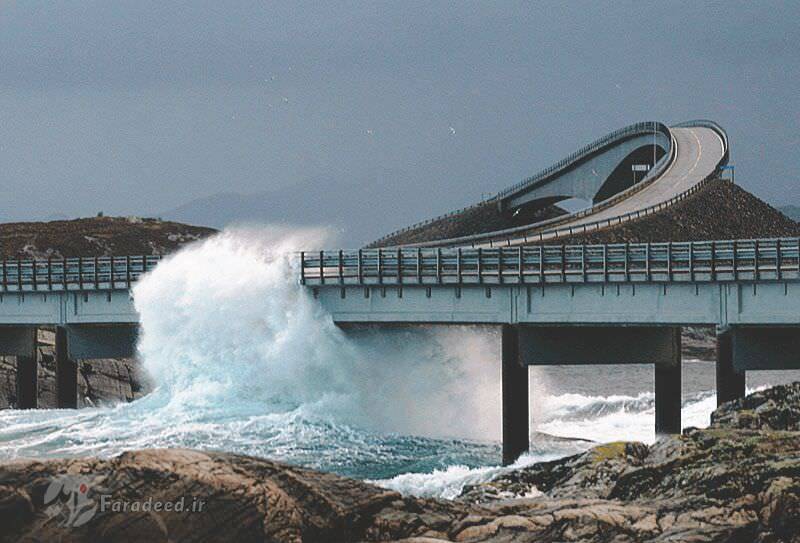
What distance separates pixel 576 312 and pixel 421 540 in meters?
35.4

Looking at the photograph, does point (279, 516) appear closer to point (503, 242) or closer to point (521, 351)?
point (521, 351)

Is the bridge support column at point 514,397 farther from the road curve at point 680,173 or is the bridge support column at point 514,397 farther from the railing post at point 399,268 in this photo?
the road curve at point 680,173

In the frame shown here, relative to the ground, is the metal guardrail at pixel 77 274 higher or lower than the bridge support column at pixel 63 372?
higher

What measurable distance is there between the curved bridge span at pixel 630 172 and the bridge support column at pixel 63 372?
187ft

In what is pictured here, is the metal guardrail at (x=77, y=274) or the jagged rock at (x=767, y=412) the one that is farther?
the metal guardrail at (x=77, y=274)

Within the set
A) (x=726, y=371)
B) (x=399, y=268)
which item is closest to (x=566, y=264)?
(x=399, y=268)

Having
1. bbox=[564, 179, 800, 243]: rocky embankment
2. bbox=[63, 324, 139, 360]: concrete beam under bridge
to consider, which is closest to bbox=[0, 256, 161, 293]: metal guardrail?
bbox=[63, 324, 139, 360]: concrete beam under bridge

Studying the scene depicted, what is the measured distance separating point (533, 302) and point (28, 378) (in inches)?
1216

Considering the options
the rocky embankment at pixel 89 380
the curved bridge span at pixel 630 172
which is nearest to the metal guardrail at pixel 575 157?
the curved bridge span at pixel 630 172

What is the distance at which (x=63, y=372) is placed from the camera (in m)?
68.6

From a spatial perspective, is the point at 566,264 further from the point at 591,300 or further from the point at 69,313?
the point at 69,313

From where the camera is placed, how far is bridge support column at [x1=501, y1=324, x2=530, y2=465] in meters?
53.1

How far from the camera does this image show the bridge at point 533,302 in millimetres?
49938

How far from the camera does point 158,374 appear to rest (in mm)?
63906
